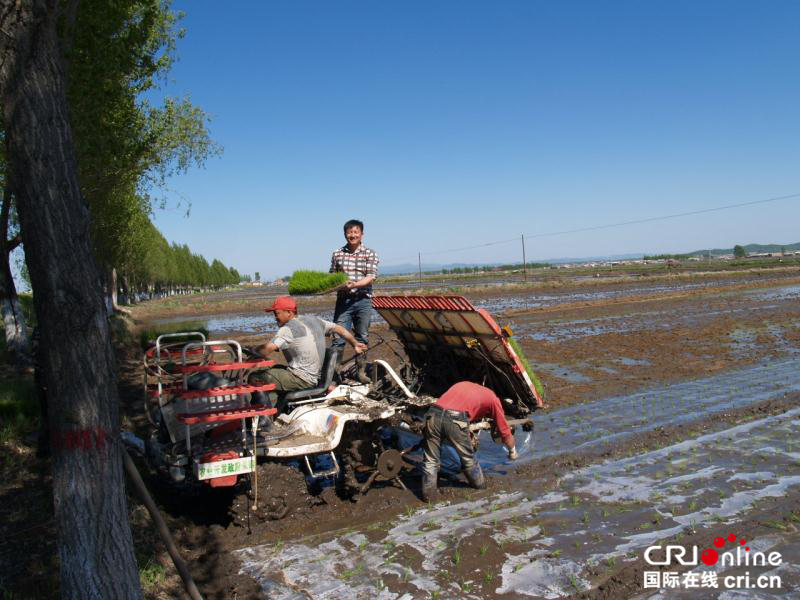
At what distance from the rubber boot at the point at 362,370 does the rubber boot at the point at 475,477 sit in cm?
158

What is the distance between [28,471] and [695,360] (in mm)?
13648

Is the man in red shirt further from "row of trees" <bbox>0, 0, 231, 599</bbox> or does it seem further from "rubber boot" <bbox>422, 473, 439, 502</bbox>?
"row of trees" <bbox>0, 0, 231, 599</bbox>

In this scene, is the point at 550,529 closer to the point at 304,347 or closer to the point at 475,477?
the point at 475,477

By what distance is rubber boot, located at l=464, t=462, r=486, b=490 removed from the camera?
23.1ft

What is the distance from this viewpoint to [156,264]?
80.6m

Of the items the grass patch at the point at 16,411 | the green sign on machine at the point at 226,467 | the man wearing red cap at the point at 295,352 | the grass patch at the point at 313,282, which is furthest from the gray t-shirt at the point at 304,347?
the grass patch at the point at 16,411

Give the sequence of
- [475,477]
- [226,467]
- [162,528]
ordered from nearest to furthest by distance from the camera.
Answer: [162,528], [226,467], [475,477]

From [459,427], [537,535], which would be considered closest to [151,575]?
[537,535]

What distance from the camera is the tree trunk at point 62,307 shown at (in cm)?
333

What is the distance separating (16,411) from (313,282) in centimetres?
454

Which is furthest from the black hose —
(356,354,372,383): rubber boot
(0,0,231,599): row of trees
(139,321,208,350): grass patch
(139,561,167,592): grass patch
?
(139,321,208,350): grass patch

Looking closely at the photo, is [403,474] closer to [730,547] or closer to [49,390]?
[730,547]

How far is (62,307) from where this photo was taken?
334cm

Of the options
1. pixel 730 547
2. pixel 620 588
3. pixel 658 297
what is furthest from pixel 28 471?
pixel 658 297
